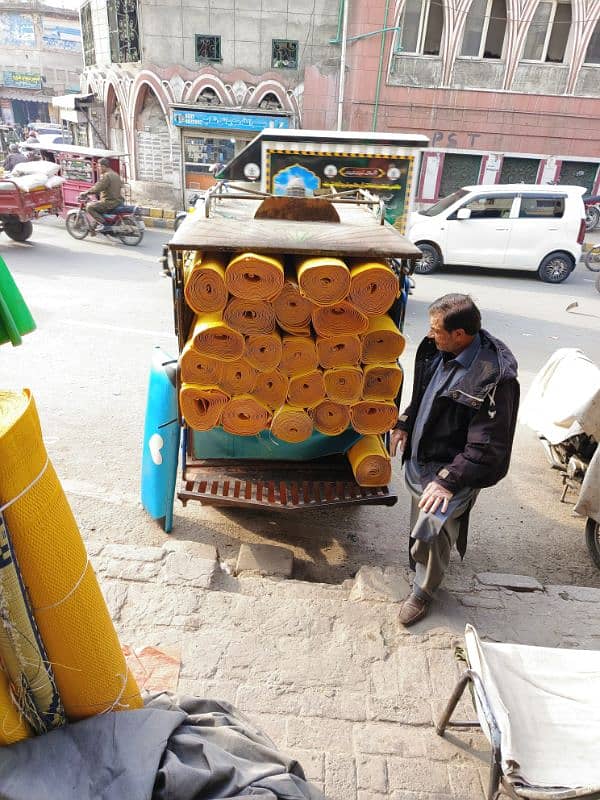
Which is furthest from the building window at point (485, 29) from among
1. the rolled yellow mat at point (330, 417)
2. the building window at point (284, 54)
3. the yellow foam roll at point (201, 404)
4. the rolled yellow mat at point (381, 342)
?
the yellow foam roll at point (201, 404)

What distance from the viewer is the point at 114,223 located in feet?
40.4

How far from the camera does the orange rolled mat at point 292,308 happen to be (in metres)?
3.06

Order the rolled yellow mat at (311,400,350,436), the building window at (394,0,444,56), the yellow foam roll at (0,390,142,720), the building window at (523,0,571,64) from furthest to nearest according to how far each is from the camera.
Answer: the building window at (523,0,571,64)
the building window at (394,0,444,56)
the rolled yellow mat at (311,400,350,436)
the yellow foam roll at (0,390,142,720)

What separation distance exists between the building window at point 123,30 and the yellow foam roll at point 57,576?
18.3 meters

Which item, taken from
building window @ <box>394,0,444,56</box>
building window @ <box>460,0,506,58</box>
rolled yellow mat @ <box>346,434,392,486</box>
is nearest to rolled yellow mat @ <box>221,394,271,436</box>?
rolled yellow mat @ <box>346,434,392,486</box>

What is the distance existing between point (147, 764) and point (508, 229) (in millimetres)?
12030

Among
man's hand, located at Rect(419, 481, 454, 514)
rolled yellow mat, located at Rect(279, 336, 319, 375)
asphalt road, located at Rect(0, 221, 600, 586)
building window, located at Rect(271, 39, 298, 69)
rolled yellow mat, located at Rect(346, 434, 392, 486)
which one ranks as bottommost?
asphalt road, located at Rect(0, 221, 600, 586)

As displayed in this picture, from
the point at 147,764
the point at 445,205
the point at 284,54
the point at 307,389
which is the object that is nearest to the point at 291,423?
the point at 307,389

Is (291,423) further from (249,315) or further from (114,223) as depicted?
(114,223)

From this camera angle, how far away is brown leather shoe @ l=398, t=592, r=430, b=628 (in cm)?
314

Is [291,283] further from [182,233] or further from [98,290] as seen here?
[98,290]

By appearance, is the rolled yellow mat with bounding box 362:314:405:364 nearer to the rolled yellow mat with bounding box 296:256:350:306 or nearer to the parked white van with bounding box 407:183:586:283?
the rolled yellow mat with bounding box 296:256:350:306

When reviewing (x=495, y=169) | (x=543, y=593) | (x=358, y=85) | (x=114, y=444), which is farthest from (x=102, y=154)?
(x=543, y=593)

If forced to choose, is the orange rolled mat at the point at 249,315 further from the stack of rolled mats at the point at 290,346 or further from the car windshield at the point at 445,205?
the car windshield at the point at 445,205
